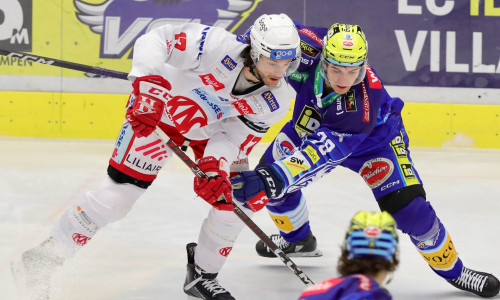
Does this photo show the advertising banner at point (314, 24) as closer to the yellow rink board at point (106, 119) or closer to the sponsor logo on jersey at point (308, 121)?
the yellow rink board at point (106, 119)

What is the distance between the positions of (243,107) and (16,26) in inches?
140

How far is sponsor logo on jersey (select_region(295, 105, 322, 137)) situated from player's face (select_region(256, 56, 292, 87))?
413 millimetres

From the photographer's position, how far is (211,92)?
2943mm

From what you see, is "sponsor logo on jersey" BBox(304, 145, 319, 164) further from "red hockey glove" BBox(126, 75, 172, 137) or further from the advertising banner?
the advertising banner

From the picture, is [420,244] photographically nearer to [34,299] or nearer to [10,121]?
[34,299]

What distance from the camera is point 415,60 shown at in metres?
5.99

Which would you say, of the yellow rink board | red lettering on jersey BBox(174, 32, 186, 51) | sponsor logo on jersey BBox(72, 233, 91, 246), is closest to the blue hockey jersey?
red lettering on jersey BBox(174, 32, 186, 51)

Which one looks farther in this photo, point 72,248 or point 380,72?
point 380,72

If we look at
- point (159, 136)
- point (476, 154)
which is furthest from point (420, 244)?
point (476, 154)

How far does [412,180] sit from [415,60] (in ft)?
10.0

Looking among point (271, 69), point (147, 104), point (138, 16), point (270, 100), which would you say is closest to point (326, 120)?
point (270, 100)

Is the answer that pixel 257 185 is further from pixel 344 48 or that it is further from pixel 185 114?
pixel 344 48

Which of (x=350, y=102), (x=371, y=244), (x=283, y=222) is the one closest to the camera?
(x=371, y=244)

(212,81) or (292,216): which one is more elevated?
(212,81)
